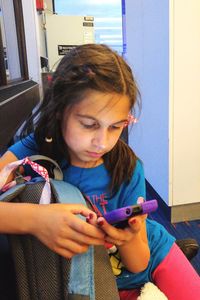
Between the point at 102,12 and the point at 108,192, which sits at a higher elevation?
the point at 102,12

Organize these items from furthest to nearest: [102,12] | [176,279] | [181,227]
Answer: [102,12]
[181,227]
[176,279]

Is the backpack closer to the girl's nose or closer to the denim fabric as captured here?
the denim fabric

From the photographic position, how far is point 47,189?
1.44ft

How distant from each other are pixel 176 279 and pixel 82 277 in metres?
0.37

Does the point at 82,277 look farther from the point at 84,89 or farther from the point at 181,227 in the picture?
the point at 181,227

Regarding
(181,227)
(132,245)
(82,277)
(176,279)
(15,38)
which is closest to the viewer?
(82,277)

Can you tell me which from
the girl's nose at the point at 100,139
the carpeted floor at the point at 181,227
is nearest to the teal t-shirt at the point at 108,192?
the girl's nose at the point at 100,139

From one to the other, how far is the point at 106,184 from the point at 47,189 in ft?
0.80

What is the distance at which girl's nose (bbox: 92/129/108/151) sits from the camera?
22.6 inches

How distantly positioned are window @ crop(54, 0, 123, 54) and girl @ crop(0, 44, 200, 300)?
12.4 ft

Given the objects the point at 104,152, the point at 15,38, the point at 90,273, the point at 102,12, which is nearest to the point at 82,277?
the point at 90,273

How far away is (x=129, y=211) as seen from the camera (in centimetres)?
38

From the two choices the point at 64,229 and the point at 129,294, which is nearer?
the point at 64,229

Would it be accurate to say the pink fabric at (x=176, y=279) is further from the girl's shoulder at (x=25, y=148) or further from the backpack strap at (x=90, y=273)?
the girl's shoulder at (x=25, y=148)
